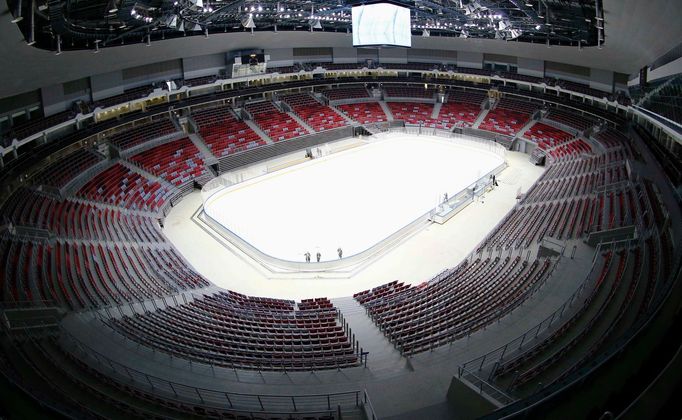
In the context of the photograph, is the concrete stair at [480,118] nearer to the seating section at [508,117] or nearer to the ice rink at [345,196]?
the seating section at [508,117]

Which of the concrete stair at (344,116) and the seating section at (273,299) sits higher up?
the concrete stair at (344,116)

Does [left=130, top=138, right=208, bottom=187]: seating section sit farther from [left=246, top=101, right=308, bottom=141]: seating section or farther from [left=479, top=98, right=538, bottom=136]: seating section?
[left=479, top=98, right=538, bottom=136]: seating section

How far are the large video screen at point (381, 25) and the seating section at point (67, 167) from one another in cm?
1660

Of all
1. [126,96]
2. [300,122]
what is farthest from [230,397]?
[300,122]

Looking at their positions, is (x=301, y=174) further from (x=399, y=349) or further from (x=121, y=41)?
(x=399, y=349)

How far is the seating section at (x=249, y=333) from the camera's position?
37.6 feet

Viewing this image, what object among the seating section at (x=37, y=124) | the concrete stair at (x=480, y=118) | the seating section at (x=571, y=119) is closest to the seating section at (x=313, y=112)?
the concrete stair at (x=480, y=118)

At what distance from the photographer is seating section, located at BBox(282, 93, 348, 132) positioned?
3588 cm

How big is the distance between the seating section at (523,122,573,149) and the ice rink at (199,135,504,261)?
Result: 3.65m

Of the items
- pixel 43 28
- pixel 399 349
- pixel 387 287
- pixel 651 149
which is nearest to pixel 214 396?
pixel 399 349

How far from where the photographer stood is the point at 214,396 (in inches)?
393

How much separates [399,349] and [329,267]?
7.22 metres

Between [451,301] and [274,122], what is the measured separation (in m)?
23.8

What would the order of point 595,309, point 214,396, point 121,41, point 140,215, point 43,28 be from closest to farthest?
1. point 214,396
2. point 595,309
3. point 43,28
4. point 140,215
5. point 121,41
